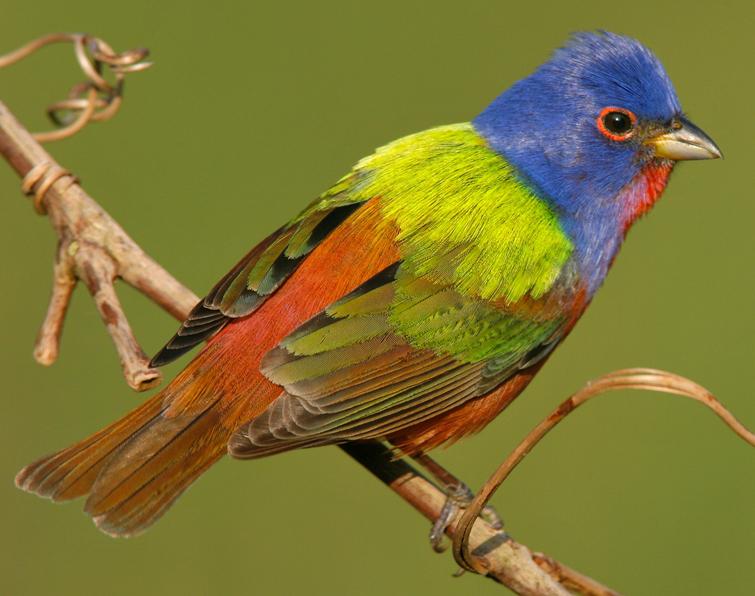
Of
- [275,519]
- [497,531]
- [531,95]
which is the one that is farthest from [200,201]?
[497,531]

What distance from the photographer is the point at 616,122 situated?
4227 mm

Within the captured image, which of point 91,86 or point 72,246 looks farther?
point 91,86

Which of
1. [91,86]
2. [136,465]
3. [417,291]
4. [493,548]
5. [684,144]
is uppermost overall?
[91,86]

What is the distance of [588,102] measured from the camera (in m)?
4.24

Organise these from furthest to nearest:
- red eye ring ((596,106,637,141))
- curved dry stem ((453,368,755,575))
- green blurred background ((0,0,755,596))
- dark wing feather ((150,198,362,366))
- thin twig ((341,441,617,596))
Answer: green blurred background ((0,0,755,596)), red eye ring ((596,106,637,141)), dark wing feather ((150,198,362,366)), thin twig ((341,441,617,596)), curved dry stem ((453,368,755,575))

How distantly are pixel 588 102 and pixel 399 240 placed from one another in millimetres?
875

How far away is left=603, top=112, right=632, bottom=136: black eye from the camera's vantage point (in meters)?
4.23

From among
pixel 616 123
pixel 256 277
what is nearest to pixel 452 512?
pixel 256 277

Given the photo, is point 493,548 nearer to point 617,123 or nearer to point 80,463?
point 80,463

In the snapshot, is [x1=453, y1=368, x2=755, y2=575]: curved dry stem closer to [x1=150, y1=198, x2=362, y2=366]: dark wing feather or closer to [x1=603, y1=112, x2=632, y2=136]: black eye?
[x1=150, y1=198, x2=362, y2=366]: dark wing feather

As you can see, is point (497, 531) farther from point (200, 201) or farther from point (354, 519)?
point (200, 201)

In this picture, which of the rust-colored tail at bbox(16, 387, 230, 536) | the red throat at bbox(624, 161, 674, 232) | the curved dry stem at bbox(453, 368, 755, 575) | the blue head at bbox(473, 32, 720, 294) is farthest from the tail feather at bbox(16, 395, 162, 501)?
the red throat at bbox(624, 161, 674, 232)

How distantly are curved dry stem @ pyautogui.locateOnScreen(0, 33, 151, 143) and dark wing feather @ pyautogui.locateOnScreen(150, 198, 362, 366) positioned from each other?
0.72 meters

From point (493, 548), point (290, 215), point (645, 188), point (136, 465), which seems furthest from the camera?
point (290, 215)
